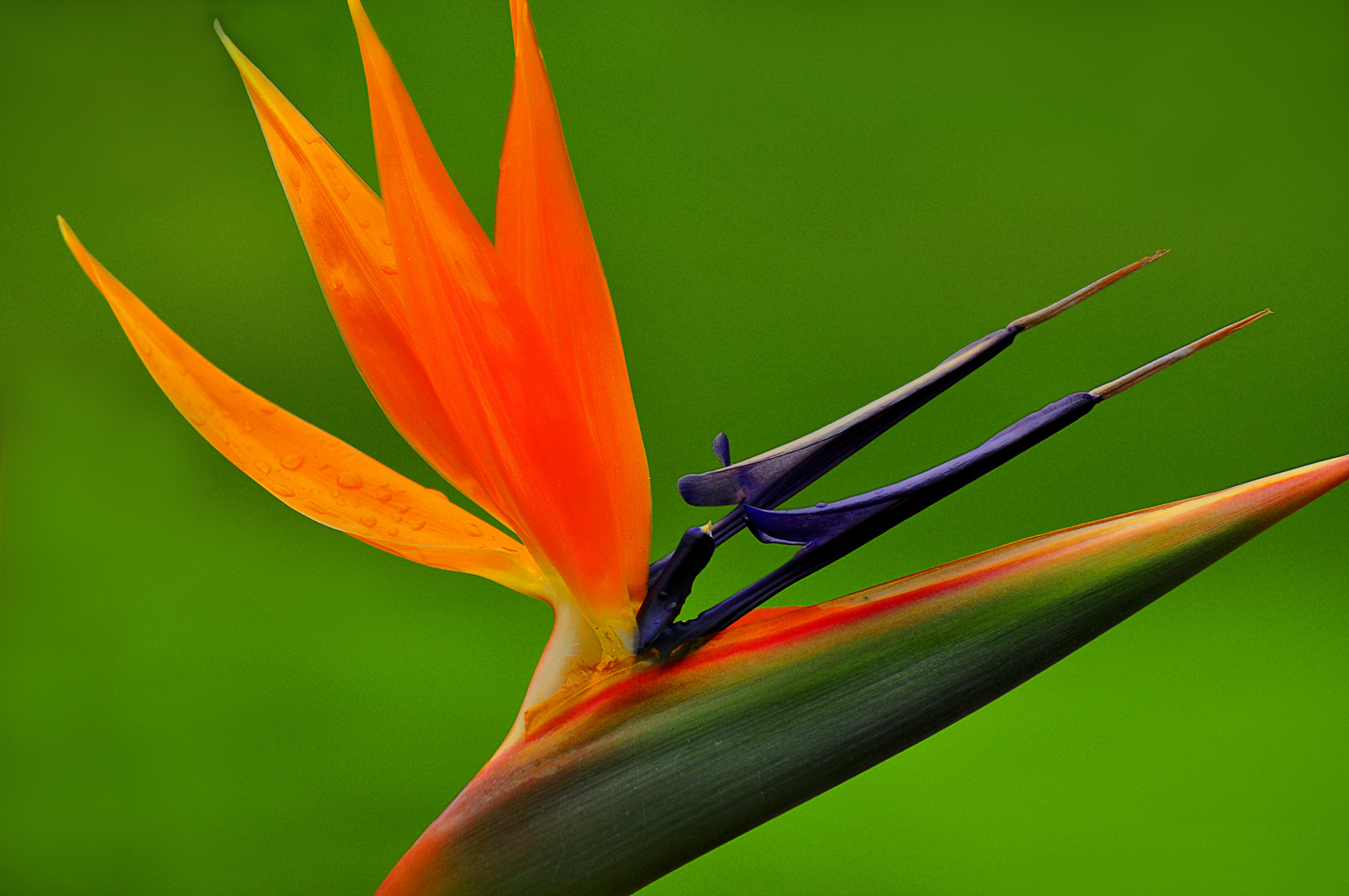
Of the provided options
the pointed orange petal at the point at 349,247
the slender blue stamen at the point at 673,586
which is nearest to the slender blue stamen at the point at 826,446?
the slender blue stamen at the point at 673,586

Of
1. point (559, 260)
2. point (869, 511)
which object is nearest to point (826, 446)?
point (869, 511)

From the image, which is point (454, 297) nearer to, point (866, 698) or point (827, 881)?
point (866, 698)

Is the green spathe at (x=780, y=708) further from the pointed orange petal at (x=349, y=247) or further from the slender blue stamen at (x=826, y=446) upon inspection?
the pointed orange petal at (x=349, y=247)

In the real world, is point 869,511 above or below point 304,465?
below

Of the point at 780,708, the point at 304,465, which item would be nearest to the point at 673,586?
the point at 780,708

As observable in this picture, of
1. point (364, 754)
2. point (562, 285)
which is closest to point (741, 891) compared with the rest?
point (364, 754)

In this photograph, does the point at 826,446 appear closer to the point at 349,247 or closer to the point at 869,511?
the point at 869,511
